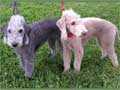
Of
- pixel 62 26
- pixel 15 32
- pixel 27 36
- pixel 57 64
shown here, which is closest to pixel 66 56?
pixel 57 64

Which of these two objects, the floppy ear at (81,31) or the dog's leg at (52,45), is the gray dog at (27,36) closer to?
the dog's leg at (52,45)

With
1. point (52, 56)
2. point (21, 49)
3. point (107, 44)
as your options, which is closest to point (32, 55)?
point (21, 49)

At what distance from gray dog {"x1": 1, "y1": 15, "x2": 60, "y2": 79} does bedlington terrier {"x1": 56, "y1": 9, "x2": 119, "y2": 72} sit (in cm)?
18

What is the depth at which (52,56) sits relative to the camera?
3.51m

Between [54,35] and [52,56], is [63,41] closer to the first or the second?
[54,35]

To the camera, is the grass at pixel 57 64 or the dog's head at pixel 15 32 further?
the grass at pixel 57 64

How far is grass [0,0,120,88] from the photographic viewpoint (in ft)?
10.3

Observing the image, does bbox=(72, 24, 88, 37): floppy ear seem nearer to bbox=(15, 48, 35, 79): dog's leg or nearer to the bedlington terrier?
the bedlington terrier

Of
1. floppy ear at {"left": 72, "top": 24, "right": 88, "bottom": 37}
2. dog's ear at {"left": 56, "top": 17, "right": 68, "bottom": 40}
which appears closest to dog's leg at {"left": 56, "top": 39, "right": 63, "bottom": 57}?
dog's ear at {"left": 56, "top": 17, "right": 68, "bottom": 40}

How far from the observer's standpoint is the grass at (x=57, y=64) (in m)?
3.12

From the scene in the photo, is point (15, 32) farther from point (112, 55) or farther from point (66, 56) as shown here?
point (112, 55)

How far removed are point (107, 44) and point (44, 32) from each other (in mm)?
634

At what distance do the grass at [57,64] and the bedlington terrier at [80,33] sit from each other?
4.9 inches

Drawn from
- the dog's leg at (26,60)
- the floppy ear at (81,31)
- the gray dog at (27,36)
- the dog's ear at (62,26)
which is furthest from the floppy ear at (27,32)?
the floppy ear at (81,31)
